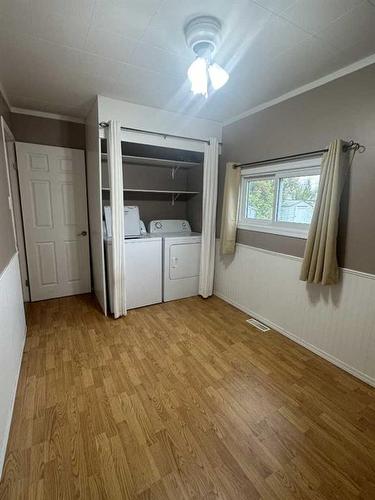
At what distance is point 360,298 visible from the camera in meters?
1.89

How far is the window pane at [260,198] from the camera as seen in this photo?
271 centimetres

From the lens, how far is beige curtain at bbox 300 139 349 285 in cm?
187

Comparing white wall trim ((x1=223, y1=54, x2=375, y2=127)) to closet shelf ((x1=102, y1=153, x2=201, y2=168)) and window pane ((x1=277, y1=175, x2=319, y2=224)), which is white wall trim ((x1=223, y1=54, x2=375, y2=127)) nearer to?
window pane ((x1=277, y1=175, x2=319, y2=224))

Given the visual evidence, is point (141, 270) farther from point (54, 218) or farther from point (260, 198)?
point (260, 198)

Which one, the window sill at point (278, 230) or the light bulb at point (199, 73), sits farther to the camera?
the window sill at point (278, 230)

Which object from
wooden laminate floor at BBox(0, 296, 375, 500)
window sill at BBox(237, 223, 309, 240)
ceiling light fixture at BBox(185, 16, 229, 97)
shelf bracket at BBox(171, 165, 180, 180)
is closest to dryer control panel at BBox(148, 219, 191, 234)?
shelf bracket at BBox(171, 165, 180, 180)

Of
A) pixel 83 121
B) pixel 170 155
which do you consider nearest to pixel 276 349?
pixel 170 155

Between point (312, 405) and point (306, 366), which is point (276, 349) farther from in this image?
point (312, 405)

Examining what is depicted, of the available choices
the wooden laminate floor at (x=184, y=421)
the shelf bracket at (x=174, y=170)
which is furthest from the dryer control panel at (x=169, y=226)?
the wooden laminate floor at (x=184, y=421)

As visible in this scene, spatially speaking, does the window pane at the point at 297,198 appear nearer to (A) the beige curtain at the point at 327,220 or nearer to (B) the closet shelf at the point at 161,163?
(A) the beige curtain at the point at 327,220

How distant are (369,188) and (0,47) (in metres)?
2.79

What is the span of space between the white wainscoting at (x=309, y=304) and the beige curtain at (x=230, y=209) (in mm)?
157

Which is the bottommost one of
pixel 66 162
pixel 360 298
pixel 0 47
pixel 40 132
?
pixel 360 298

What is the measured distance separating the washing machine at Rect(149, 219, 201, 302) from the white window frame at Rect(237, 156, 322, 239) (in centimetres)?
71
